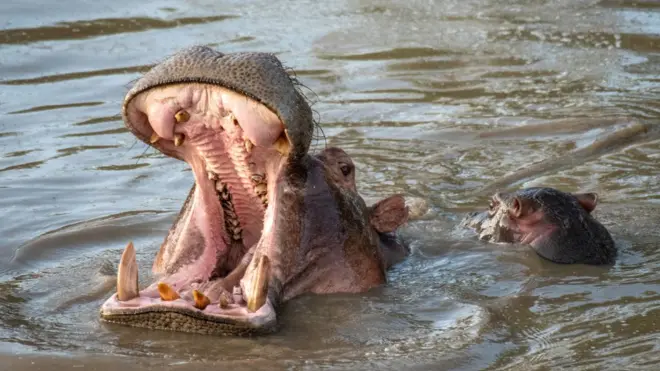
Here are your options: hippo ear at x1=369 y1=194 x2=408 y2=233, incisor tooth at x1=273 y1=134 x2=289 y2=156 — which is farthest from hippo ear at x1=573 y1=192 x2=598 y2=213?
incisor tooth at x1=273 y1=134 x2=289 y2=156

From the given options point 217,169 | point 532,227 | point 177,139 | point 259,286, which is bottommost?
point 532,227

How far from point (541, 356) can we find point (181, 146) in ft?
5.03

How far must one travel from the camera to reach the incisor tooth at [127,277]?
428 centimetres

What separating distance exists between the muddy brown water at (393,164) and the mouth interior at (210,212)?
→ 0.36 ft

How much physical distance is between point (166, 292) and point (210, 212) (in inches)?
22.0

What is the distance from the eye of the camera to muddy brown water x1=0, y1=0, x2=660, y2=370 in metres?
4.39

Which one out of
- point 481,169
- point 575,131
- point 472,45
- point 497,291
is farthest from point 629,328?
point 472,45

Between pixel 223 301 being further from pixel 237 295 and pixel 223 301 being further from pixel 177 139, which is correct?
pixel 177 139

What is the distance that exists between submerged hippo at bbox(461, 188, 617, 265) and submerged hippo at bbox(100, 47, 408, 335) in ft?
2.87

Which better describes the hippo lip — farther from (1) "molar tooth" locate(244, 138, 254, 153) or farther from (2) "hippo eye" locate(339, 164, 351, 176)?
(2) "hippo eye" locate(339, 164, 351, 176)

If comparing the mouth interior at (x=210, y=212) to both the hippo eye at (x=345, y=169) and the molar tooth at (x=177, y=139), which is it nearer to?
the molar tooth at (x=177, y=139)

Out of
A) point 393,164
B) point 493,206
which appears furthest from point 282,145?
point 393,164

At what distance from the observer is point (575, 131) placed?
841 centimetres

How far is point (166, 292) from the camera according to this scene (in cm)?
433
